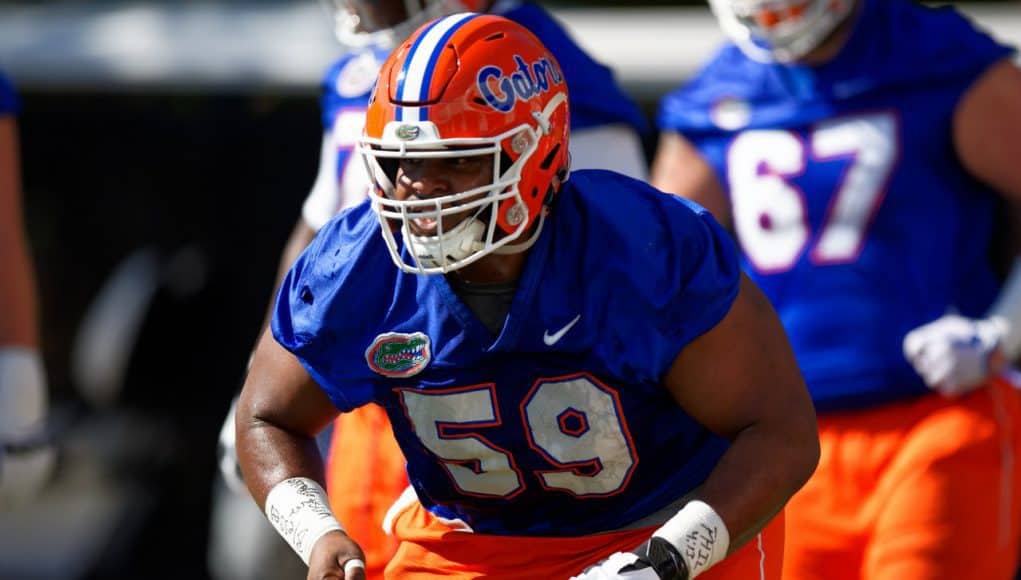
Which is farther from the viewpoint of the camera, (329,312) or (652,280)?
(329,312)

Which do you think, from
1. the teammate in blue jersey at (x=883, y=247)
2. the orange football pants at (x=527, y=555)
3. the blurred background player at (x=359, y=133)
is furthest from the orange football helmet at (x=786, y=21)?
the orange football pants at (x=527, y=555)

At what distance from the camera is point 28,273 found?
4230 mm

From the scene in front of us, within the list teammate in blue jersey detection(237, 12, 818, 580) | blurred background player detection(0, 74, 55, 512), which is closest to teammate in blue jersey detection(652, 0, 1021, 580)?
teammate in blue jersey detection(237, 12, 818, 580)

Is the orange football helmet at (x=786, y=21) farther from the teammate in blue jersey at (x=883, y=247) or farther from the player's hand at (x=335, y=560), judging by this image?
the player's hand at (x=335, y=560)

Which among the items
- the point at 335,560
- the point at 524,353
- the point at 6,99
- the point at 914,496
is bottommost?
the point at 914,496

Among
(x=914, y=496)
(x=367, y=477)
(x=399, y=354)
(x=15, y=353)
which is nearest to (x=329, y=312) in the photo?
(x=399, y=354)

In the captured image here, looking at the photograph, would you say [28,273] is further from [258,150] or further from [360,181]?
[258,150]

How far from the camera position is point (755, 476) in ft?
8.31

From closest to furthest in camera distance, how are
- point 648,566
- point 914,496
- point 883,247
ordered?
point 648,566 < point 914,496 < point 883,247

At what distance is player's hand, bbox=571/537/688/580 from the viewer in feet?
8.06

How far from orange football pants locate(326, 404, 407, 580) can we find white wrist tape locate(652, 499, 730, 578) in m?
1.13

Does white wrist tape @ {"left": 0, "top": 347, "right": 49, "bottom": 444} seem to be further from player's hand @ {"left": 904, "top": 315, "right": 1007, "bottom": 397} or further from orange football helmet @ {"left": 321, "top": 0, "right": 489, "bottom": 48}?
player's hand @ {"left": 904, "top": 315, "right": 1007, "bottom": 397}

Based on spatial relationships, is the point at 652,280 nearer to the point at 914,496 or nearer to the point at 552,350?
the point at 552,350

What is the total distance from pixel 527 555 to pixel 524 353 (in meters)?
0.36
